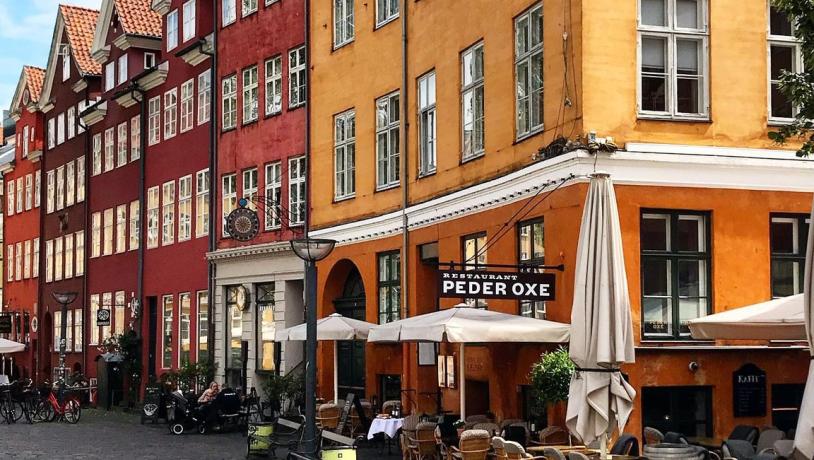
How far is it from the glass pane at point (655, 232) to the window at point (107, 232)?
29.1 metres

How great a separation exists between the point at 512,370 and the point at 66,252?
108 ft

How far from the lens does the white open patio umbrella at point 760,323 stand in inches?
609

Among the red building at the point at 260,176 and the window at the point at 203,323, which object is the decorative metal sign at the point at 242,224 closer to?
the red building at the point at 260,176

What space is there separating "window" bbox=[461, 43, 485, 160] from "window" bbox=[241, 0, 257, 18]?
12.7 m

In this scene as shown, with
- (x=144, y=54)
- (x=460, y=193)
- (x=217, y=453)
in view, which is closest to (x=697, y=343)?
(x=460, y=193)

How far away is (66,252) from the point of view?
1989 inches

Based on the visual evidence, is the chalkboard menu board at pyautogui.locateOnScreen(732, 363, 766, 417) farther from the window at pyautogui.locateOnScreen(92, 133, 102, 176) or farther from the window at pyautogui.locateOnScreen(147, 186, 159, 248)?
the window at pyautogui.locateOnScreen(92, 133, 102, 176)

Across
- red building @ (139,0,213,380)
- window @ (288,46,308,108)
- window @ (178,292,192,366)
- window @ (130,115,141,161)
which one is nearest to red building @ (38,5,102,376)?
window @ (130,115,141,161)

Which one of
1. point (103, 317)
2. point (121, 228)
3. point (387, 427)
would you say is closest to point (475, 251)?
point (387, 427)

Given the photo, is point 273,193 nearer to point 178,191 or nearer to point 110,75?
point 178,191

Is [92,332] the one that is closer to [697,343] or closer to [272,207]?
[272,207]

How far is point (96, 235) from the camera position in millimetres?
46812

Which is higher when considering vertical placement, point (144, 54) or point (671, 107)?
point (144, 54)

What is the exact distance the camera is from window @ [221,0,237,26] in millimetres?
35750
